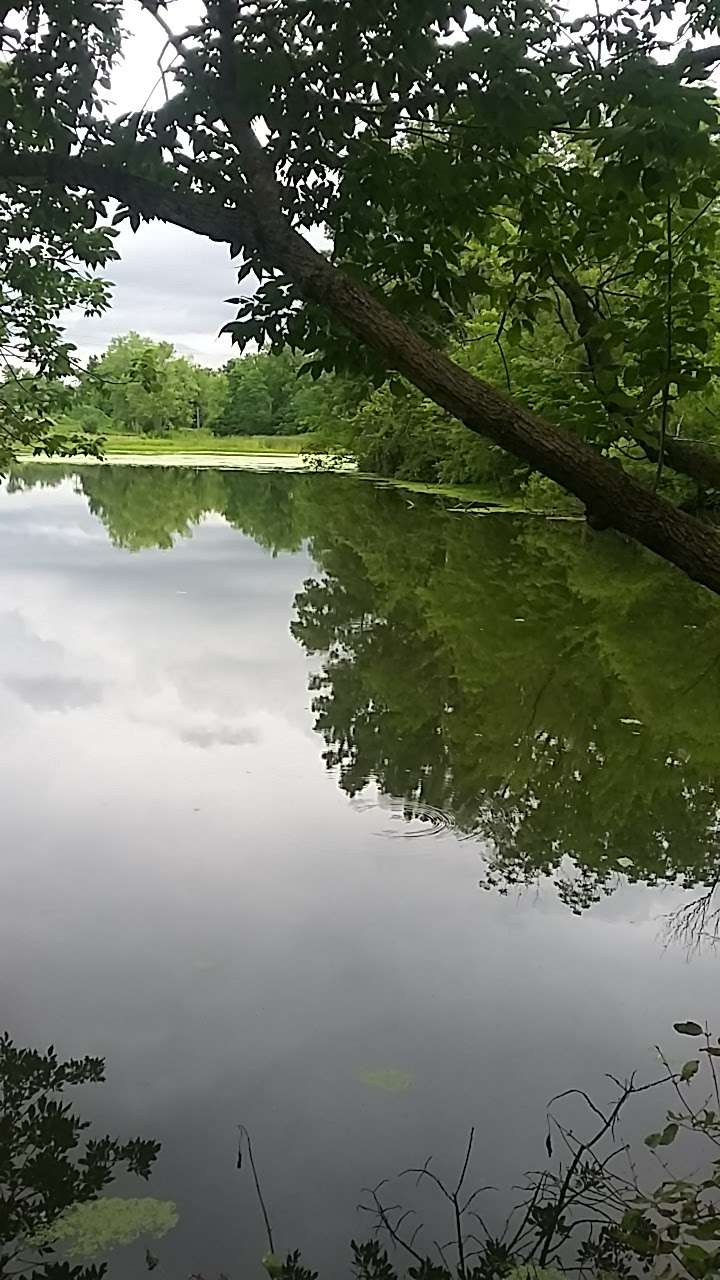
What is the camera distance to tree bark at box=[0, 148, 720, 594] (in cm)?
294

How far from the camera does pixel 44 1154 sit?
11.7ft

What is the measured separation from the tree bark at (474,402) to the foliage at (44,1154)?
2412mm

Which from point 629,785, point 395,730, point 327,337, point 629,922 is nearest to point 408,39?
point 327,337

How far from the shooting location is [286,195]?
12.3ft

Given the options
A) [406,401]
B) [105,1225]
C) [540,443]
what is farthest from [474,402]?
[105,1225]

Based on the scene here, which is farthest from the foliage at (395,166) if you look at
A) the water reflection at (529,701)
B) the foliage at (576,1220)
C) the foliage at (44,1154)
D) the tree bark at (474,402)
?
the water reflection at (529,701)

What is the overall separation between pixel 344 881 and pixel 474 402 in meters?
3.32

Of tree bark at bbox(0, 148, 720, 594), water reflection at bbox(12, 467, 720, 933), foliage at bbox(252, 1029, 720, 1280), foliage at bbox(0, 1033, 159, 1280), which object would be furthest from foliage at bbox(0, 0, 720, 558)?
water reflection at bbox(12, 467, 720, 933)

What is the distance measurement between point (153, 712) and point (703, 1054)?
5584 mm

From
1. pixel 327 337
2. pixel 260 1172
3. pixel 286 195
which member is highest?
pixel 286 195

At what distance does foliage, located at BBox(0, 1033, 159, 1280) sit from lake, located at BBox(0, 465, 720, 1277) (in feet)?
0.30

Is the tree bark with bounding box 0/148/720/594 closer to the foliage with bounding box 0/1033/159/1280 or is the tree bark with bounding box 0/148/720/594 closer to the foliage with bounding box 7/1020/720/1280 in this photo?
the foliage with bounding box 7/1020/720/1280

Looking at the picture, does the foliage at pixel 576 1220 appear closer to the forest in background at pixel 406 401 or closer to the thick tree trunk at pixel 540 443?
the thick tree trunk at pixel 540 443

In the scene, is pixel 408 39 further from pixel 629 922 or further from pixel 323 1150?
pixel 629 922
